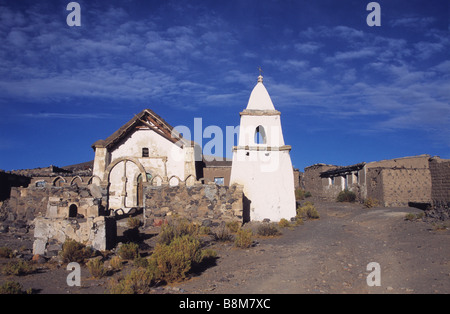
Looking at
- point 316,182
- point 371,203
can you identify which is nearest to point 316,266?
point 371,203

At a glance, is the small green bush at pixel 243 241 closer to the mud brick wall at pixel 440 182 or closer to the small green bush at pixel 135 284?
the small green bush at pixel 135 284

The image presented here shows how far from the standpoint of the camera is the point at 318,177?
32.6 m

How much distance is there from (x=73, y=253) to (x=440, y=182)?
17.7m

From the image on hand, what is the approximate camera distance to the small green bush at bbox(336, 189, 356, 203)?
25.6m

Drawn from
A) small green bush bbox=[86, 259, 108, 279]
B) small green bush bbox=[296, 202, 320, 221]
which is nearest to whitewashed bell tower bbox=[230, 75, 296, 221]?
small green bush bbox=[296, 202, 320, 221]

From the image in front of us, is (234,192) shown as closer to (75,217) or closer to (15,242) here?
(75,217)

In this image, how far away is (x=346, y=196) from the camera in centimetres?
2595

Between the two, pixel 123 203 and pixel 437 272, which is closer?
pixel 437 272

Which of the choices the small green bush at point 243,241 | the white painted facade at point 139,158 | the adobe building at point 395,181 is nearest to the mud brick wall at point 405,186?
the adobe building at point 395,181

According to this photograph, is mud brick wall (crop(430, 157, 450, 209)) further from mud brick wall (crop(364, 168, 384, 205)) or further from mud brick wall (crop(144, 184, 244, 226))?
mud brick wall (crop(144, 184, 244, 226))

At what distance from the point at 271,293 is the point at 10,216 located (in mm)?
15695

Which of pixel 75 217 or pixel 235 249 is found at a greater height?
pixel 75 217
